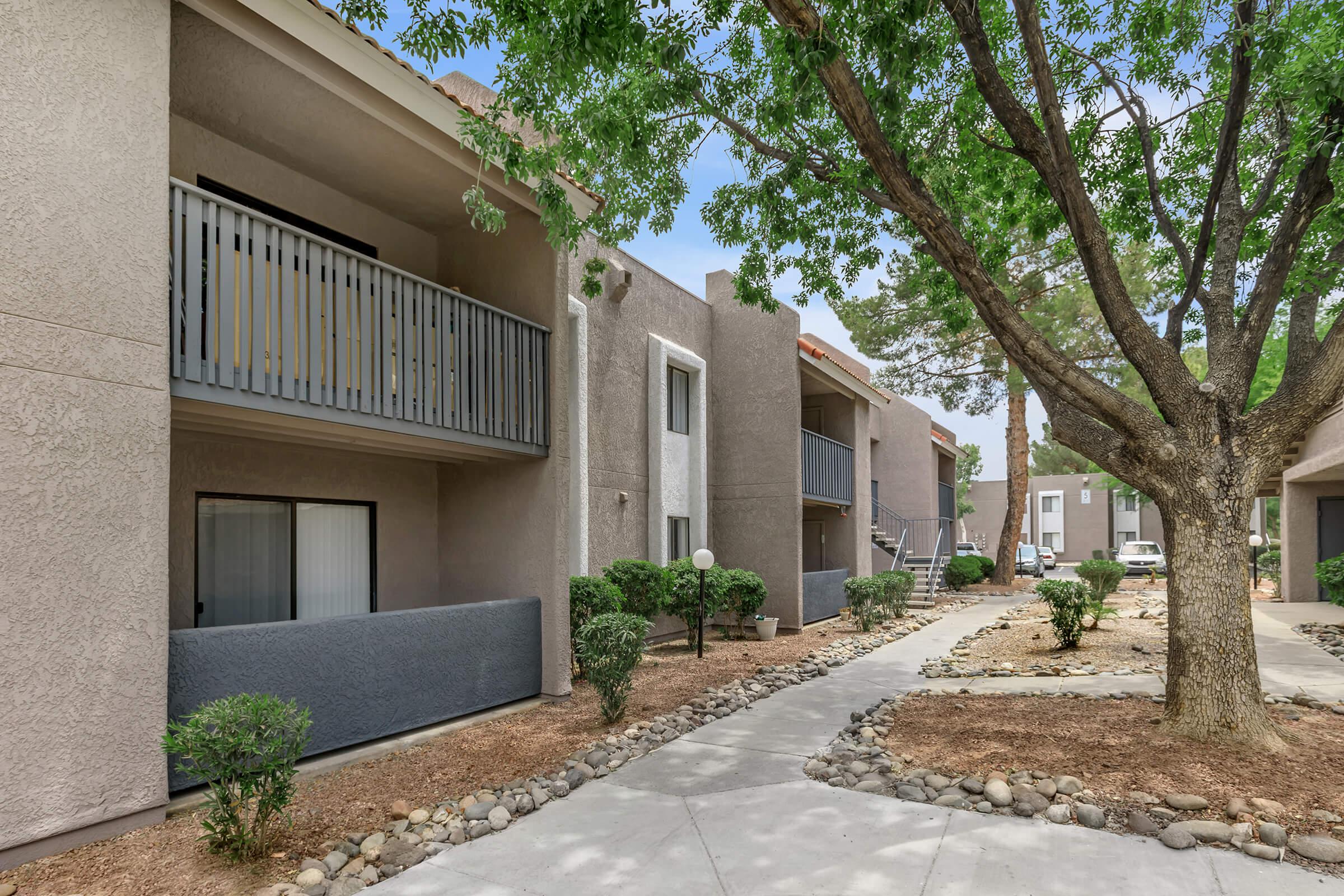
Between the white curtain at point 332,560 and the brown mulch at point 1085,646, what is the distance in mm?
8509

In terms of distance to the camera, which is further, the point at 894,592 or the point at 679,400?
the point at 894,592

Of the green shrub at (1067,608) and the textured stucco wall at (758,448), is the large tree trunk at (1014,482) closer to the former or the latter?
the textured stucco wall at (758,448)

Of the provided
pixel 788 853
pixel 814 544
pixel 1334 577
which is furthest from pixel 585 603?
pixel 1334 577

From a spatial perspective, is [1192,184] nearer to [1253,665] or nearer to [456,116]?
[1253,665]

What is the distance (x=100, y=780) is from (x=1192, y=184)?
38.9ft

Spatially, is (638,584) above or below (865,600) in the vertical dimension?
above

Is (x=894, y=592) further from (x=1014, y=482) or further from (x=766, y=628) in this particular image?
(x=1014, y=482)

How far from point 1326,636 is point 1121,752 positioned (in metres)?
10.3

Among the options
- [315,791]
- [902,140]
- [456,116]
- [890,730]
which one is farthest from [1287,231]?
[315,791]

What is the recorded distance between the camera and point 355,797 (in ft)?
18.8

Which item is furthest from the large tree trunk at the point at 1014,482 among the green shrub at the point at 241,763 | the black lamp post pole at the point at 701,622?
the green shrub at the point at 241,763

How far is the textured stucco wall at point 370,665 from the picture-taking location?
571 cm

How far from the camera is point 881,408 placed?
1109 inches

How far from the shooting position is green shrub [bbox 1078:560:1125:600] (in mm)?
15609
